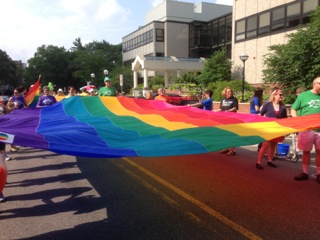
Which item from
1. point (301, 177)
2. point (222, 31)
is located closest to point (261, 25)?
point (222, 31)

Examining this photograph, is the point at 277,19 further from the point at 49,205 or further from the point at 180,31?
the point at 180,31

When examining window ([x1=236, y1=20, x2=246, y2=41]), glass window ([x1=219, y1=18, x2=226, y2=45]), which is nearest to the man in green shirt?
window ([x1=236, y1=20, x2=246, y2=41])

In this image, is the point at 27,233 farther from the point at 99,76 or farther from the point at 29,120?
the point at 99,76

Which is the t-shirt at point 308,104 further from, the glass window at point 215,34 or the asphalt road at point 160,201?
the glass window at point 215,34

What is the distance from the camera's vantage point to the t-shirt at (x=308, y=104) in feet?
17.6

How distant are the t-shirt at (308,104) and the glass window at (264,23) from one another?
2085 cm

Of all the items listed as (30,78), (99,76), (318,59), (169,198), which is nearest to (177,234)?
(169,198)

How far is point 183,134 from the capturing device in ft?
14.4

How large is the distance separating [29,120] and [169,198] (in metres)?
2.75

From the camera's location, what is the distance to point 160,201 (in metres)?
4.70

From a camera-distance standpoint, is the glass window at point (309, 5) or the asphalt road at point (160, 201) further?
the glass window at point (309, 5)

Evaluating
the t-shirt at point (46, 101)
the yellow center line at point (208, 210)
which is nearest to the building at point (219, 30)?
the t-shirt at point (46, 101)

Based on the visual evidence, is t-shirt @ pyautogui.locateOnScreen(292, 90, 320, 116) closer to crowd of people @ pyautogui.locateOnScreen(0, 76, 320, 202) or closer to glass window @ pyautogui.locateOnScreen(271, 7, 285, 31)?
crowd of people @ pyautogui.locateOnScreen(0, 76, 320, 202)

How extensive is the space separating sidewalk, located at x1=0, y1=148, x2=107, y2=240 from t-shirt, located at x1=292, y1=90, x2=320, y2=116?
12.8 ft
